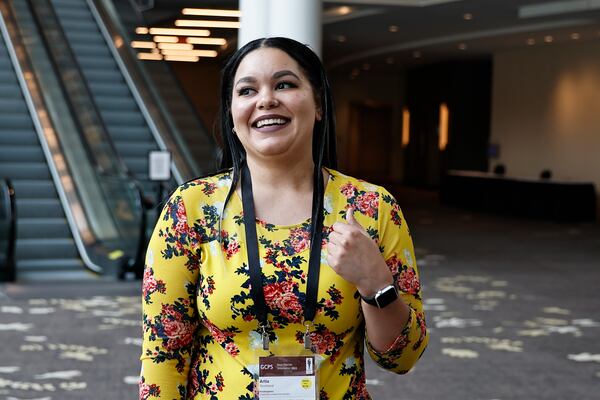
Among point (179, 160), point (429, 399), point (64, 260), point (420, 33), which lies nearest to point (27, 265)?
point (64, 260)

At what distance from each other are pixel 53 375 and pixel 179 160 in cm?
712

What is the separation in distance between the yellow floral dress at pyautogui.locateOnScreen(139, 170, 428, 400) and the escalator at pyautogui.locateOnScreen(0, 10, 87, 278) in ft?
25.9

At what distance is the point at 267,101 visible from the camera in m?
1.79

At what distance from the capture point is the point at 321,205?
71.8 inches

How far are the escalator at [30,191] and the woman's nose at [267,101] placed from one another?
26.3 ft

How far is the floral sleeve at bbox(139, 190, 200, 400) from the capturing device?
1794 millimetres

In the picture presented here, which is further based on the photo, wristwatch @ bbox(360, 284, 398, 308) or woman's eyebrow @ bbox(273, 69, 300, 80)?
woman's eyebrow @ bbox(273, 69, 300, 80)

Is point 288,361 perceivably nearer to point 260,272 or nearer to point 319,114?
point 260,272

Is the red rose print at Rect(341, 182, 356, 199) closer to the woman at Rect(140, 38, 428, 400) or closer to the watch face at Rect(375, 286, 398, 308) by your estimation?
the woman at Rect(140, 38, 428, 400)

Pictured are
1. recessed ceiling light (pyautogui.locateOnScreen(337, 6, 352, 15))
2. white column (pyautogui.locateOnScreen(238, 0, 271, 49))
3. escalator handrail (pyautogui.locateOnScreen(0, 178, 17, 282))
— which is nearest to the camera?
white column (pyautogui.locateOnScreen(238, 0, 271, 49))

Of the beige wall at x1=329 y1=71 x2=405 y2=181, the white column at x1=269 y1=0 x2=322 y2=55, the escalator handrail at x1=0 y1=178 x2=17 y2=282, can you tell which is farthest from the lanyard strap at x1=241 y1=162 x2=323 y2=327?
the beige wall at x1=329 y1=71 x2=405 y2=181

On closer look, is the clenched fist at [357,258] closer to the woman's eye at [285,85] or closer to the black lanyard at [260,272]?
the black lanyard at [260,272]

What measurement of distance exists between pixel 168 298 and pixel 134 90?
12.2m

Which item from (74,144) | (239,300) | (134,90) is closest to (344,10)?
→ (134,90)
